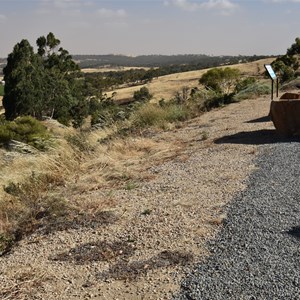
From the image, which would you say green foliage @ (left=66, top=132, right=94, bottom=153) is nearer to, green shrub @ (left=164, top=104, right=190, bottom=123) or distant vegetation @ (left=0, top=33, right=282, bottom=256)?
distant vegetation @ (left=0, top=33, right=282, bottom=256)

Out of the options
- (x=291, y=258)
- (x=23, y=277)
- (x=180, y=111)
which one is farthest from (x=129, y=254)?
(x=180, y=111)

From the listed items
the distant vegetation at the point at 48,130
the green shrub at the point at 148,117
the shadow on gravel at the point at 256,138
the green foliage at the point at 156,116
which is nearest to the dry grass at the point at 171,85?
the distant vegetation at the point at 48,130

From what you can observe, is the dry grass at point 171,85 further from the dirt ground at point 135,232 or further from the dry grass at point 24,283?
the dry grass at point 24,283

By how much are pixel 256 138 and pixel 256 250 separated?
5.21 metres

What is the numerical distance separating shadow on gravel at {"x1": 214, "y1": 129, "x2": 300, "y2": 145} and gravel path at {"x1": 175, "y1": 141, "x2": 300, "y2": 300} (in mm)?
2621

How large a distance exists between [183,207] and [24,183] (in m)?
2.64

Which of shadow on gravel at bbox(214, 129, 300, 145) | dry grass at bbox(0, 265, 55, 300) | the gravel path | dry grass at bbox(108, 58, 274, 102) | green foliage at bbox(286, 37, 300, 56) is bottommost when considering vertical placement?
dry grass at bbox(108, 58, 274, 102)

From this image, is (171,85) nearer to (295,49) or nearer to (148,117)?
(295,49)

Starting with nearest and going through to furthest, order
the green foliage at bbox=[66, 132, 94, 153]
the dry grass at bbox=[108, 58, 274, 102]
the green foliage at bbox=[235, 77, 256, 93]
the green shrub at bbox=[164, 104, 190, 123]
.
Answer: the green foliage at bbox=[66, 132, 94, 153] → the green shrub at bbox=[164, 104, 190, 123] → the green foliage at bbox=[235, 77, 256, 93] → the dry grass at bbox=[108, 58, 274, 102]

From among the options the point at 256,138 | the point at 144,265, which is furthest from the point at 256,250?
the point at 256,138

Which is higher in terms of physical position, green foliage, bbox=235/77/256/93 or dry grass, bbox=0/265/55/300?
green foliage, bbox=235/77/256/93

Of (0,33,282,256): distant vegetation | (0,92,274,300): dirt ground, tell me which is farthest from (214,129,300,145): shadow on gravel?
(0,33,282,256): distant vegetation

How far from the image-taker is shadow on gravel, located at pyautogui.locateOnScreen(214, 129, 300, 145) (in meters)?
8.77

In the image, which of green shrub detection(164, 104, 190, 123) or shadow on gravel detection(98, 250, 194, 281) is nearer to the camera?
shadow on gravel detection(98, 250, 194, 281)
